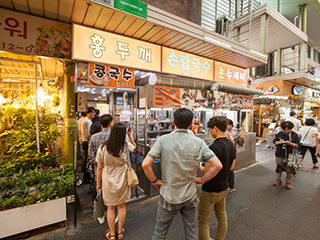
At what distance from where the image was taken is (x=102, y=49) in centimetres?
388

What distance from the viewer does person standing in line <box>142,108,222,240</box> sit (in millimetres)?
1979

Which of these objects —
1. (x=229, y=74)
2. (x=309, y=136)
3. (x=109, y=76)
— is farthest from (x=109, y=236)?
(x=309, y=136)

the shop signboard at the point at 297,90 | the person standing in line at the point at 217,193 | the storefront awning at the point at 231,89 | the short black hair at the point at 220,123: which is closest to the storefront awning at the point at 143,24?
the storefront awning at the point at 231,89

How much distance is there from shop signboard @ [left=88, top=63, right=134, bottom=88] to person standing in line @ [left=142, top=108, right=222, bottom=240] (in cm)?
271

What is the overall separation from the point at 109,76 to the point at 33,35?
1.72 meters

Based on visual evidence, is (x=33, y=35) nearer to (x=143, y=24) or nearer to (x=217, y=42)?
(x=143, y=24)

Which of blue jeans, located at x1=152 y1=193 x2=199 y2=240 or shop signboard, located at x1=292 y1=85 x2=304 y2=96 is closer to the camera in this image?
blue jeans, located at x1=152 y1=193 x2=199 y2=240

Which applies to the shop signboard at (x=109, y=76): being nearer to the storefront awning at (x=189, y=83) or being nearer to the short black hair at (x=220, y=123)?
the storefront awning at (x=189, y=83)

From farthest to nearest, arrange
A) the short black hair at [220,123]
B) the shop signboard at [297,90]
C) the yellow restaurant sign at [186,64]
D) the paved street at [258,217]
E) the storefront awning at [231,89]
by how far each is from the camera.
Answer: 1. the shop signboard at [297,90]
2. the storefront awning at [231,89]
3. the yellow restaurant sign at [186,64]
4. the paved street at [258,217]
5. the short black hair at [220,123]

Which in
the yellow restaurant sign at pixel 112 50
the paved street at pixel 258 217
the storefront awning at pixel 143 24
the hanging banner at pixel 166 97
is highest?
the storefront awning at pixel 143 24

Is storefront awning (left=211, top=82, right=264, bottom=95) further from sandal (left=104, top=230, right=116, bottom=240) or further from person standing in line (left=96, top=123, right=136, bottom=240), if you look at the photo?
sandal (left=104, top=230, right=116, bottom=240)

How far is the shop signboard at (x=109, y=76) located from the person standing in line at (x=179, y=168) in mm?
2712

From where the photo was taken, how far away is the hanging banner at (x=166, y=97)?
4.75 m

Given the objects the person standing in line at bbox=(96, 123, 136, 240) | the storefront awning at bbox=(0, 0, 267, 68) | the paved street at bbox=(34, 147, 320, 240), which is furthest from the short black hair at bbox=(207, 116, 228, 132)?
the storefront awning at bbox=(0, 0, 267, 68)
